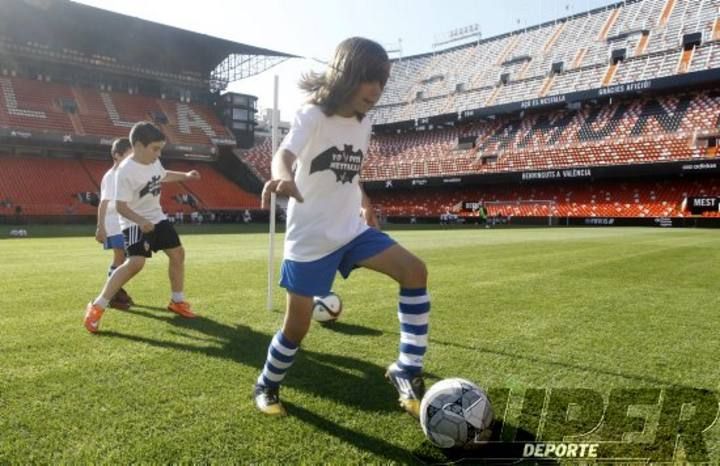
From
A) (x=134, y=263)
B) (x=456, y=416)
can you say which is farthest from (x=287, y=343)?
(x=134, y=263)

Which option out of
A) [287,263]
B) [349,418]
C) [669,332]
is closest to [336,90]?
[287,263]

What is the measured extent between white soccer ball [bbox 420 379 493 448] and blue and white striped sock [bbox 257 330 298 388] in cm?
85

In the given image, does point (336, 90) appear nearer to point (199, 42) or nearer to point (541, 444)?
point (541, 444)

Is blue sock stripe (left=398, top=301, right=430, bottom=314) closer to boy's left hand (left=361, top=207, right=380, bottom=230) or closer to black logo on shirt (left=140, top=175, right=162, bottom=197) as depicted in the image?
boy's left hand (left=361, top=207, right=380, bottom=230)

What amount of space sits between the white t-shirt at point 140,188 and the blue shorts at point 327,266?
9.15 feet

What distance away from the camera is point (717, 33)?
117ft

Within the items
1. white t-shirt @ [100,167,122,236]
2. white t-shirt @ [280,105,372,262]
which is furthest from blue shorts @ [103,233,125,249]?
white t-shirt @ [280,105,372,262]

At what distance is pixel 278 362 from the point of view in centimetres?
315

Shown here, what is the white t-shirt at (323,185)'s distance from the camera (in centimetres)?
310

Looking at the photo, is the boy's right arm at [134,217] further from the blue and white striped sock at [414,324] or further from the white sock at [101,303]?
the blue and white striped sock at [414,324]

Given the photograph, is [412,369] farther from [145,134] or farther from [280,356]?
[145,134]

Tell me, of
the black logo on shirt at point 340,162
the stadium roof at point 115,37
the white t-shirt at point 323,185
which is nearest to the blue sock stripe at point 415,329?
the white t-shirt at point 323,185

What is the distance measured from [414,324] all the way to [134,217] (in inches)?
121

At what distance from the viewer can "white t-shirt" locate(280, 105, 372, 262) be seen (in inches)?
122
